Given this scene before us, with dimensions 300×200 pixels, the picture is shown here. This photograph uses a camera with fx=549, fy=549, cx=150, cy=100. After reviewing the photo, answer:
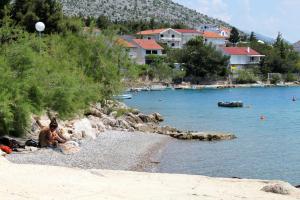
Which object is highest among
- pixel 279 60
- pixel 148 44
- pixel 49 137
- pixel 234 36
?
pixel 234 36

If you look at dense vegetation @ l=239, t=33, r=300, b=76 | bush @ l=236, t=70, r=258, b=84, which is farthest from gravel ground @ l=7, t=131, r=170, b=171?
dense vegetation @ l=239, t=33, r=300, b=76

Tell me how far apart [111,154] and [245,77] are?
114 m

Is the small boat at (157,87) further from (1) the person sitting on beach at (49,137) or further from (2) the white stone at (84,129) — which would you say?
(1) the person sitting on beach at (49,137)

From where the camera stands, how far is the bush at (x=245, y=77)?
454ft

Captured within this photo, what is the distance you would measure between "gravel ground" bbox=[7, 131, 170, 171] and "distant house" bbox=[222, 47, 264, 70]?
105 m

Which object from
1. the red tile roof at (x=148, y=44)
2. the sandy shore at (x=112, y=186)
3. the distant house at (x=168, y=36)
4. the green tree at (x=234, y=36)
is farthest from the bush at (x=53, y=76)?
the green tree at (x=234, y=36)

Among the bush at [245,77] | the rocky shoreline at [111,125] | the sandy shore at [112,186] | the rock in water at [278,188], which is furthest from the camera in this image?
the bush at [245,77]

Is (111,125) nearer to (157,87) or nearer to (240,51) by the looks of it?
(157,87)

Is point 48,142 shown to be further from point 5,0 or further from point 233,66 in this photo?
point 233,66

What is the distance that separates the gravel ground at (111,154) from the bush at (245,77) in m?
99.6

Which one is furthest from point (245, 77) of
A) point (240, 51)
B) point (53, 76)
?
point (53, 76)

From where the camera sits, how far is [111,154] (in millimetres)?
28609

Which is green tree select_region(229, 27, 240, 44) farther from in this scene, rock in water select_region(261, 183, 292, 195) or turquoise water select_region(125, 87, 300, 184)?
rock in water select_region(261, 183, 292, 195)

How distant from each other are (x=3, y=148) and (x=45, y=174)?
19.2ft
